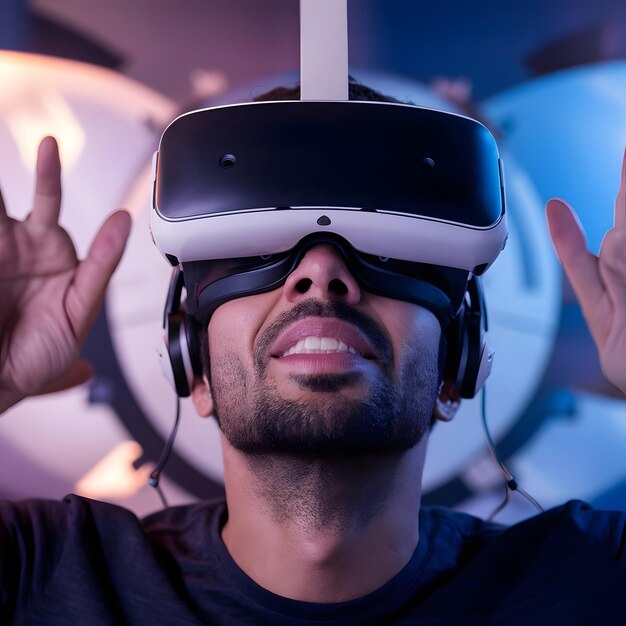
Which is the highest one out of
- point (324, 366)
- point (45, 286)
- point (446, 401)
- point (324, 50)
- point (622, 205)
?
point (324, 50)

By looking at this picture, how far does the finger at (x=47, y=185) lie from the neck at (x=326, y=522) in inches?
24.6

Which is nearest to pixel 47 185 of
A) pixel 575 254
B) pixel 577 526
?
pixel 575 254

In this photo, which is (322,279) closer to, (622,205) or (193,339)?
(193,339)

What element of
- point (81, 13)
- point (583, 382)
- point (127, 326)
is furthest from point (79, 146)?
point (583, 382)

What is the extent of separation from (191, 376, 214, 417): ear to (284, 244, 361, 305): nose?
0.37 meters

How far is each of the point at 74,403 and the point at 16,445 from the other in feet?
0.82

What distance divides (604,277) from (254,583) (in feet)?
2.94

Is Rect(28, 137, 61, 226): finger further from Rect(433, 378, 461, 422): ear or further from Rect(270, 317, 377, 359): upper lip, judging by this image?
Rect(433, 378, 461, 422): ear

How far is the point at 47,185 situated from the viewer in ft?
4.79

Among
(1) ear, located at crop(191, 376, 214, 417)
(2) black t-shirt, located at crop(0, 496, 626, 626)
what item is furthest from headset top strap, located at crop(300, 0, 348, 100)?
(2) black t-shirt, located at crop(0, 496, 626, 626)

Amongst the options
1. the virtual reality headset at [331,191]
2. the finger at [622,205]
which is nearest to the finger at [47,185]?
the virtual reality headset at [331,191]

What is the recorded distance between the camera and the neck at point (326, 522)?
141cm

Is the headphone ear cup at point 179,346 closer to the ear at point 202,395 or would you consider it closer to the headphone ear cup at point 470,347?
the ear at point 202,395

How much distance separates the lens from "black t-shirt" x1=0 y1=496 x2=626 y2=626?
4.55ft
